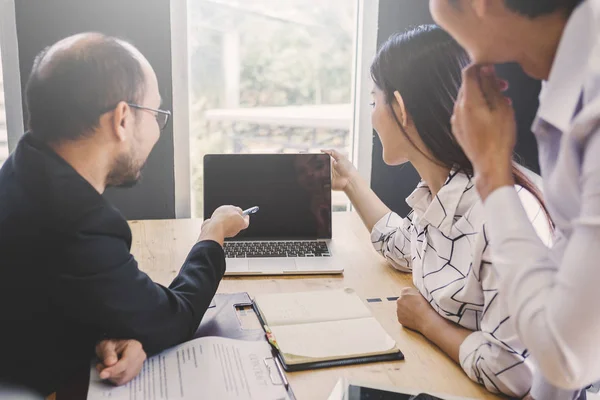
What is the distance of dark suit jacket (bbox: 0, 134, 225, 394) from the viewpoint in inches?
31.3

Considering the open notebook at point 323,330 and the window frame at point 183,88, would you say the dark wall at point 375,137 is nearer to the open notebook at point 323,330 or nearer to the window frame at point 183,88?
the window frame at point 183,88

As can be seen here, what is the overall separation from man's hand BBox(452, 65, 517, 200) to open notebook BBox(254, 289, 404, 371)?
1.39 ft

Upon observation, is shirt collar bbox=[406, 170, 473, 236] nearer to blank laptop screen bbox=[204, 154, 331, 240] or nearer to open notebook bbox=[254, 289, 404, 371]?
open notebook bbox=[254, 289, 404, 371]

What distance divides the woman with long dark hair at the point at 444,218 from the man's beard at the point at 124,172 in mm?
552

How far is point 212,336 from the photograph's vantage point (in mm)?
1007

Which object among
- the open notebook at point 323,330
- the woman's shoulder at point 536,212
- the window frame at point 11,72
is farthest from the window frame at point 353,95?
the woman's shoulder at point 536,212

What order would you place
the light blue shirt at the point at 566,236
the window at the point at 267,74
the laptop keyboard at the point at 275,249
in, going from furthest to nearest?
the window at the point at 267,74
the laptop keyboard at the point at 275,249
the light blue shirt at the point at 566,236

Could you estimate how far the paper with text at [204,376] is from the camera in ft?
2.73

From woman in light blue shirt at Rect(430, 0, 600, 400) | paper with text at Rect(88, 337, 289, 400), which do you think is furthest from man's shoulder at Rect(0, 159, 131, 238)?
woman in light blue shirt at Rect(430, 0, 600, 400)

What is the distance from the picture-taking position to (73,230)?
31.2 inches

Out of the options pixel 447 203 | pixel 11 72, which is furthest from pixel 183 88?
pixel 447 203

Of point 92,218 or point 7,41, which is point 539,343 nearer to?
point 92,218

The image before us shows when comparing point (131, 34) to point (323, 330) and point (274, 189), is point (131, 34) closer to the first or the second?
point (274, 189)

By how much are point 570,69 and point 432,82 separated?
1.77 ft
